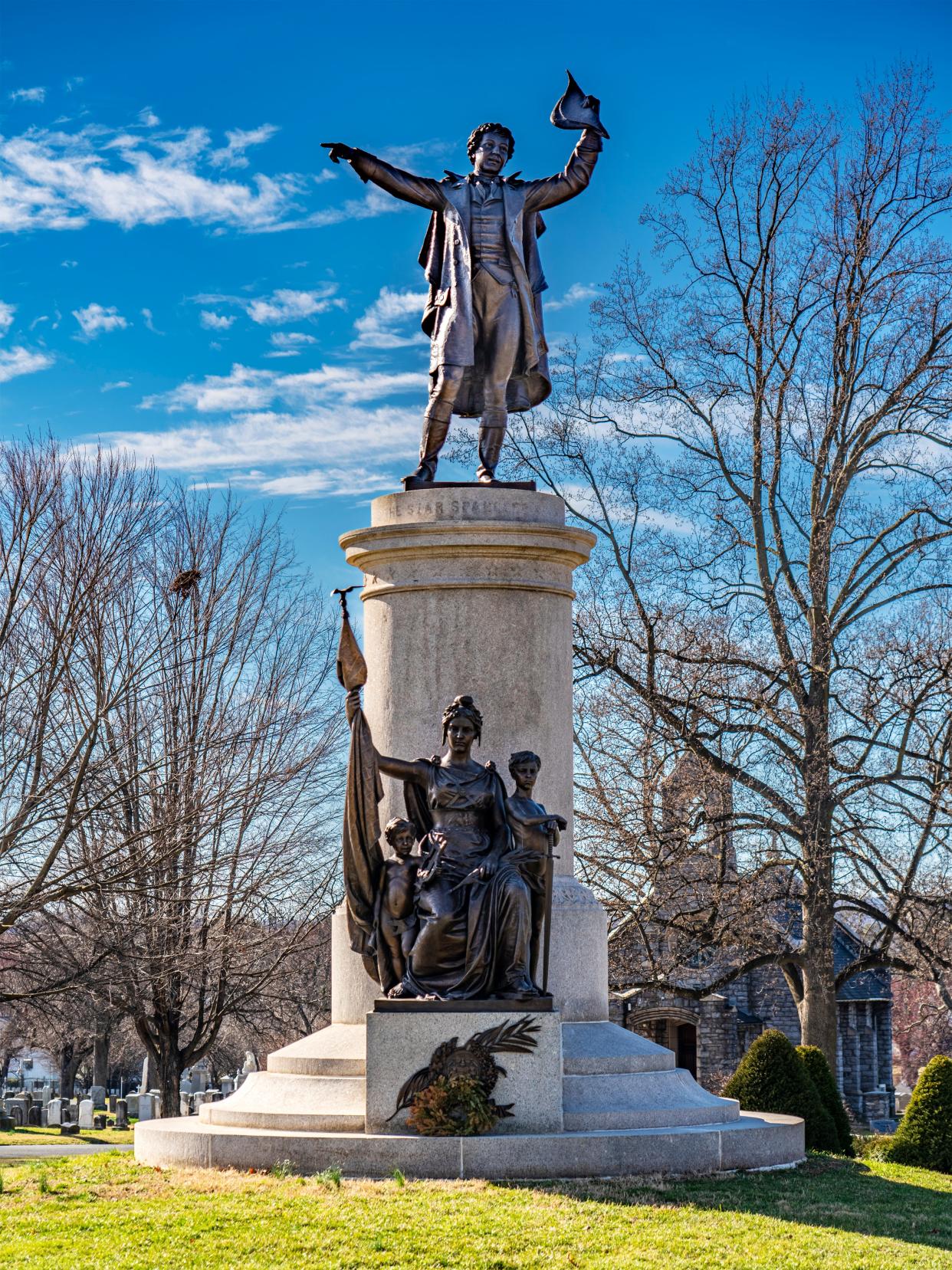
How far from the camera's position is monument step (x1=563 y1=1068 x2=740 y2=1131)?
10.5 metres

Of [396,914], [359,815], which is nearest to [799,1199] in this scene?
[396,914]

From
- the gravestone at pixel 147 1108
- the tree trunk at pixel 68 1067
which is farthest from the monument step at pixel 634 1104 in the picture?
the tree trunk at pixel 68 1067

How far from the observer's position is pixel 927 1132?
15398 millimetres

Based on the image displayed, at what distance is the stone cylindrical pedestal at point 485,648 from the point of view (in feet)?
39.0

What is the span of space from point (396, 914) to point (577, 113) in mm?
6793

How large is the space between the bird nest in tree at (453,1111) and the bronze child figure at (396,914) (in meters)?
0.95

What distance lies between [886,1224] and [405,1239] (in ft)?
10.0

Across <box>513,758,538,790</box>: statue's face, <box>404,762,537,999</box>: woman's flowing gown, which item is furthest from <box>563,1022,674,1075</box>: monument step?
<box>513,758,538,790</box>: statue's face

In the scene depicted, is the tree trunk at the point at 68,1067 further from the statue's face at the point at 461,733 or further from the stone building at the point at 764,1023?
the statue's face at the point at 461,733

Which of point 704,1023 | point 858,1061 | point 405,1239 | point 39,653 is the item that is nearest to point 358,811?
point 405,1239

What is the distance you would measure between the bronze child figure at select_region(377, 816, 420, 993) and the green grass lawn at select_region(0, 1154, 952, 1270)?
1.59 metres

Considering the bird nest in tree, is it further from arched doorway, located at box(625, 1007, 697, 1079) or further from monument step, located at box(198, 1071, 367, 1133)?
arched doorway, located at box(625, 1007, 697, 1079)

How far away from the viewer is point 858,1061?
4966cm

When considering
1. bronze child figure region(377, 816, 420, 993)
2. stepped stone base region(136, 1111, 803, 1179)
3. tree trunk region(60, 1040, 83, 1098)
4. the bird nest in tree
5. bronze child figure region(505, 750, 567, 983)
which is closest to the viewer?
stepped stone base region(136, 1111, 803, 1179)
